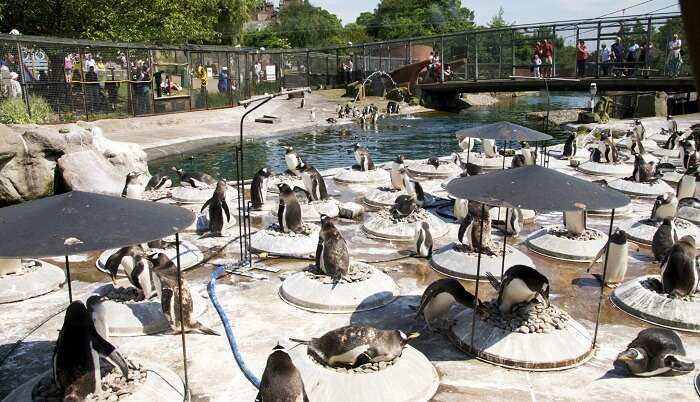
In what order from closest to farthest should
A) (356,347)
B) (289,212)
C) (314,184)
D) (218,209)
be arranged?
(356,347) → (289,212) → (218,209) → (314,184)

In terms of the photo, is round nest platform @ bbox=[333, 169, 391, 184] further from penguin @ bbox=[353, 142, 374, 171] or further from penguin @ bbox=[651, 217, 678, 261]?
penguin @ bbox=[651, 217, 678, 261]

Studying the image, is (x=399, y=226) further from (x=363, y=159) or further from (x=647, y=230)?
(x=363, y=159)

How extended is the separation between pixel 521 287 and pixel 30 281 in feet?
22.0

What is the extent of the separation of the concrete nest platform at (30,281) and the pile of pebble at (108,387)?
11.5 feet

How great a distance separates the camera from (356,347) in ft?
18.4

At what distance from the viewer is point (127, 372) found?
17.3 ft

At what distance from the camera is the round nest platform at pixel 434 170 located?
56.3ft

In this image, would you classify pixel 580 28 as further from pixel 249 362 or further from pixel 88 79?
pixel 249 362

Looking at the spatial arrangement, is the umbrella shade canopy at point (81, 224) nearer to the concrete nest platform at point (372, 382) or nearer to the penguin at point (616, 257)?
the concrete nest platform at point (372, 382)

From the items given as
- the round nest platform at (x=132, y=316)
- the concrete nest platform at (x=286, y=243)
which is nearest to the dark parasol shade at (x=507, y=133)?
the concrete nest platform at (x=286, y=243)

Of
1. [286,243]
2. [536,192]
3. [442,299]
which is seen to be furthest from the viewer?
[286,243]

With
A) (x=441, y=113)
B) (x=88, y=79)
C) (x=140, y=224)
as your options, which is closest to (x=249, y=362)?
(x=140, y=224)

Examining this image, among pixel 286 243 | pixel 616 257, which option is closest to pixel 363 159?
pixel 286 243

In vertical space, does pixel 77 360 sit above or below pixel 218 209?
below
